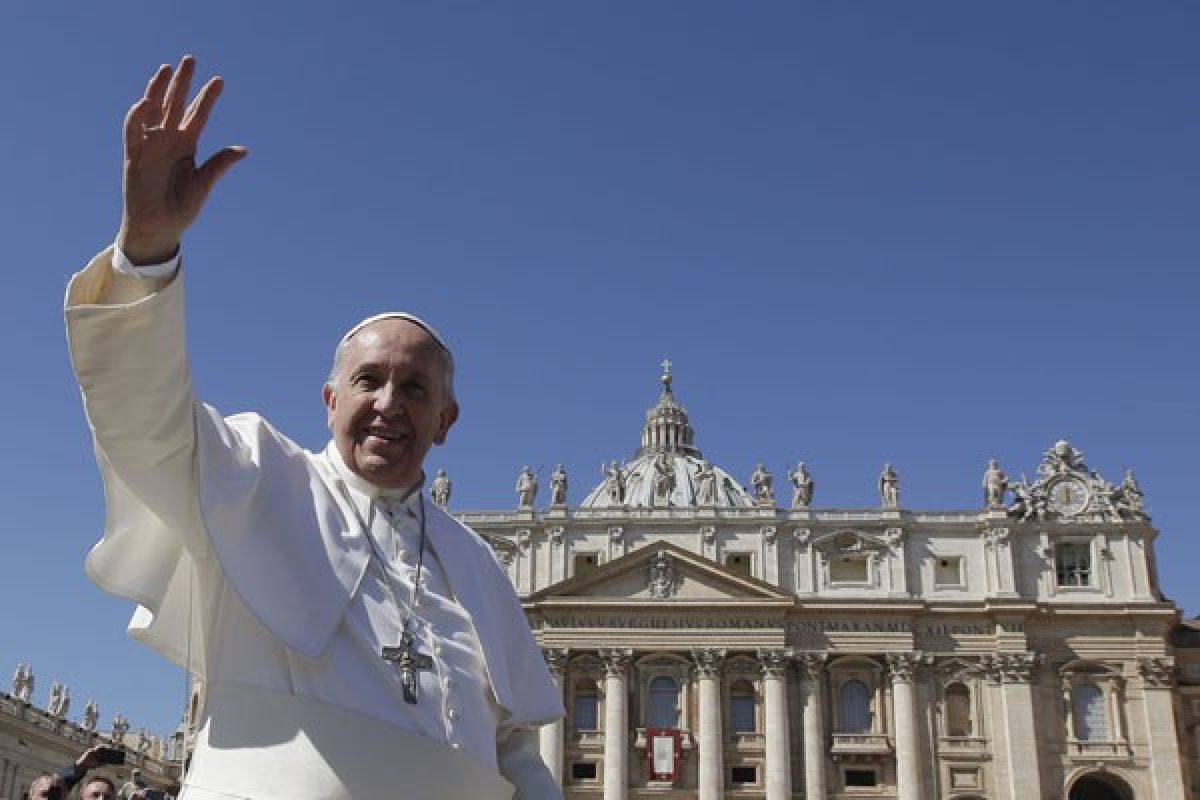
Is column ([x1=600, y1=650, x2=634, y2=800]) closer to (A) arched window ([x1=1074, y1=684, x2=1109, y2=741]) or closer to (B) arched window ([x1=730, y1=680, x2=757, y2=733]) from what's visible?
(B) arched window ([x1=730, y1=680, x2=757, y2=733])

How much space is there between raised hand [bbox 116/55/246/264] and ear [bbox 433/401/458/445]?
94 cm

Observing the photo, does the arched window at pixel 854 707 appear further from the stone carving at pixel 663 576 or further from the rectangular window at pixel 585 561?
the rectangular window at pixel 585 561

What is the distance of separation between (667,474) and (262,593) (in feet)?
151

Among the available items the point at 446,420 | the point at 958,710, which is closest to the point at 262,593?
the point at 446,420

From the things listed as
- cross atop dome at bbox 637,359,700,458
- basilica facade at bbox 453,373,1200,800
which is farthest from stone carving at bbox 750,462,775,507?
cross atop dome at bbox 637,359,700,458

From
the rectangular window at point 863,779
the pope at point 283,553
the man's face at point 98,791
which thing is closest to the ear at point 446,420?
the pope at point 283,553

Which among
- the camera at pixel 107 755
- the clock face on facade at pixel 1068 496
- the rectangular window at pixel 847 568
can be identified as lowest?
the camera at pixel 107 755

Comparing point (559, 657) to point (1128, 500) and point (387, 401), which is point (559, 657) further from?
point (387, 401)

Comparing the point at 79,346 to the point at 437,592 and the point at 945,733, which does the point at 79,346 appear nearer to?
the point at 437,592

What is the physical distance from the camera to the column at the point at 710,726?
38312 millimetres

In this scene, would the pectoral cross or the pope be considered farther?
the pectoral cross

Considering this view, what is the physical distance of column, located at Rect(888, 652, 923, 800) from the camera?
38.2 meters

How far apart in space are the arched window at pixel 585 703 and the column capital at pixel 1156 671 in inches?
685

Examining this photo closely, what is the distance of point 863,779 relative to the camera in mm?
38812
